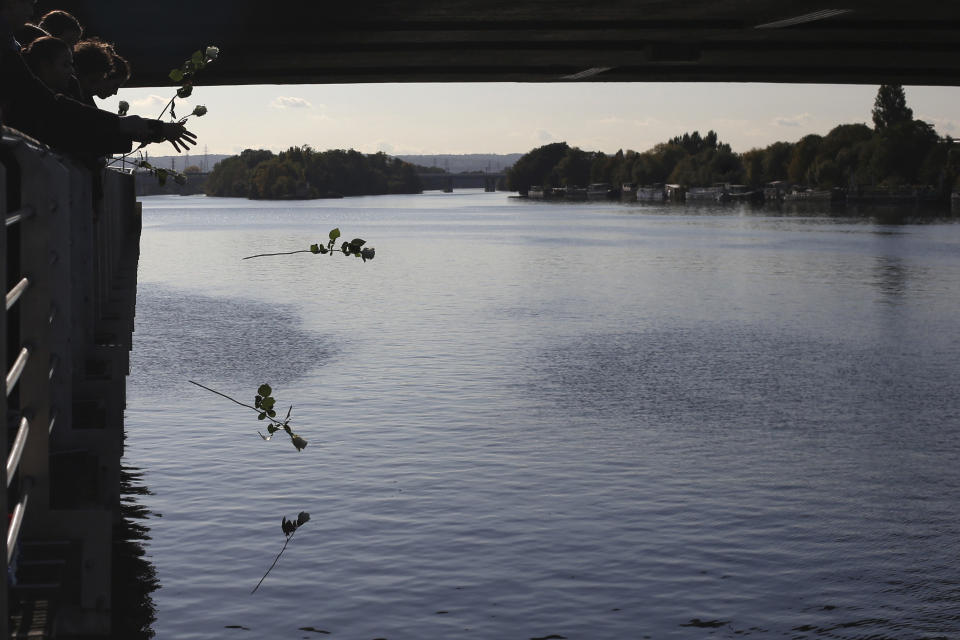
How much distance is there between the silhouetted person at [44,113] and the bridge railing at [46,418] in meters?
0.29

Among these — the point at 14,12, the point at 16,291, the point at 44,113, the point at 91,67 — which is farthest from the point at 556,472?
the point at 16,291

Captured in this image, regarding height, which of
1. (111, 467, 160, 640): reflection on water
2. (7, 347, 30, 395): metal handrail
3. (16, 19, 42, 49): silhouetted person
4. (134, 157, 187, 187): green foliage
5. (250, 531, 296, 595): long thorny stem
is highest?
(16, 19, 42, 49): silhouetted person

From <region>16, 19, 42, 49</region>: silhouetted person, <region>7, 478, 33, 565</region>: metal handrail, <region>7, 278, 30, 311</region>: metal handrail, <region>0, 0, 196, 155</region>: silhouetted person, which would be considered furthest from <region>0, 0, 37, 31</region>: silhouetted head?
<region>7, 478, 33, 565</region>: metal handrail

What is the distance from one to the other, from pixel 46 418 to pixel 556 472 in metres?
12.0

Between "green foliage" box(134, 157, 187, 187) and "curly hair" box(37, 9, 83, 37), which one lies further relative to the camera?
"green foliage" box(134, 157, 187, 187)

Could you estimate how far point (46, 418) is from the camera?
5566mm

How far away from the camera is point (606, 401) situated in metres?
24.0

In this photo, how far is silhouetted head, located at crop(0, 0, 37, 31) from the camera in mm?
6438

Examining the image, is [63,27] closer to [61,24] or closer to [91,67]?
[61,24]

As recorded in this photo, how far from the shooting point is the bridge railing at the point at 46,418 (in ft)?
16.2

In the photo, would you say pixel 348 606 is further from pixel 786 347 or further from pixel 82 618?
pixel 786 347

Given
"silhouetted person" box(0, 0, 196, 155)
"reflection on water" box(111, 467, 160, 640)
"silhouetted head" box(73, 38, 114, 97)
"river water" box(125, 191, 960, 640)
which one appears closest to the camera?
"silhouetted person" box(0, 0, 196, 155)

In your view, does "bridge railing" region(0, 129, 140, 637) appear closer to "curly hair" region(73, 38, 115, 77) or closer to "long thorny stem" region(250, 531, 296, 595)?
"curly hair" region(73, 38, 115, 77)

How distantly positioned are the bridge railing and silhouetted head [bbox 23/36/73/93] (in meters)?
0.75
